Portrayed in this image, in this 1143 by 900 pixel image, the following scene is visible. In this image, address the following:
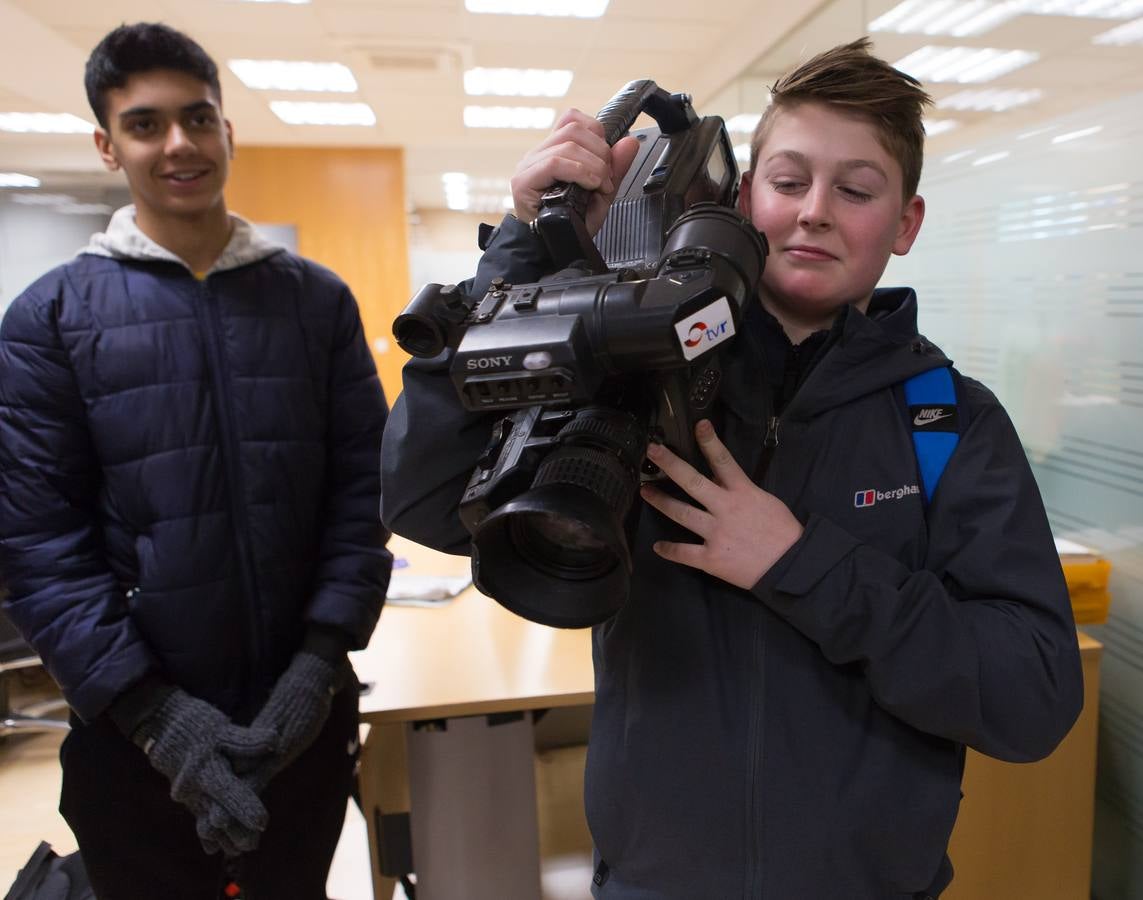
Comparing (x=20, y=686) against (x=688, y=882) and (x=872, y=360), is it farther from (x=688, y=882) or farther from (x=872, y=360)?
(x=872, y=360)

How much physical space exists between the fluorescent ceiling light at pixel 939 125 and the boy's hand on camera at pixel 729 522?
5.87 feet

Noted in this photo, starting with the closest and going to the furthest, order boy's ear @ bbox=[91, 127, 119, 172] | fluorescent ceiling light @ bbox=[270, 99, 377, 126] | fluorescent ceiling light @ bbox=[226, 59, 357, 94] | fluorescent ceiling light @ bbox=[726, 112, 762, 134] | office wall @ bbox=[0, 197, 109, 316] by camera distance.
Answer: boy's ear @ bbox=[91, 127, 119, 172] < fluorescent ceiling light @ bbox=[726, 112, 762, 134] < fluorescent ceiling light @ bbox=[226, 59, 357, 94] < fluorescent ceiling light @ bbox=[270, 99, 377, 126] < office wall @ bbox=[0, 197, 109, 316]

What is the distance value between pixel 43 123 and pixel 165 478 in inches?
216

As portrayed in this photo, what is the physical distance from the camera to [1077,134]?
1577mm

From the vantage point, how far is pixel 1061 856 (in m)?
1.52

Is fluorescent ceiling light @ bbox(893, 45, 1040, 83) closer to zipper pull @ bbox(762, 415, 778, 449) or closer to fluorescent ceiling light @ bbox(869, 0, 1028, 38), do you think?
fluorescent ceiling light @ bbox(869, 0, 1028, 38)

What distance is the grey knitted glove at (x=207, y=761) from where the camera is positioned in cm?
107

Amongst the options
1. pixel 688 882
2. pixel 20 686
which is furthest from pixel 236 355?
pixel 20 686

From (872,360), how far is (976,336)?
144cm

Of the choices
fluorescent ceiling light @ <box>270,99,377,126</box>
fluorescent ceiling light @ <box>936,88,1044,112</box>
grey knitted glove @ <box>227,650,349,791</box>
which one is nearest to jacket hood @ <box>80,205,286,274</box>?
grey knitted glove @ <box>227,650,349,791</box>

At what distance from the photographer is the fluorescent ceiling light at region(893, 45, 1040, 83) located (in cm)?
183

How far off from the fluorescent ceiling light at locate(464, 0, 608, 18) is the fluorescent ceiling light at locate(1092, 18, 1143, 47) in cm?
236

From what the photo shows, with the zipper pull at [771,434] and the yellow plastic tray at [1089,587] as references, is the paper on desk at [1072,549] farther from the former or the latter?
the zipper pull at [771,434]

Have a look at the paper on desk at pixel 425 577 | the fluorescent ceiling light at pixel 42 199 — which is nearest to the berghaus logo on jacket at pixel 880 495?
the paper on desk at pixel 425 577
